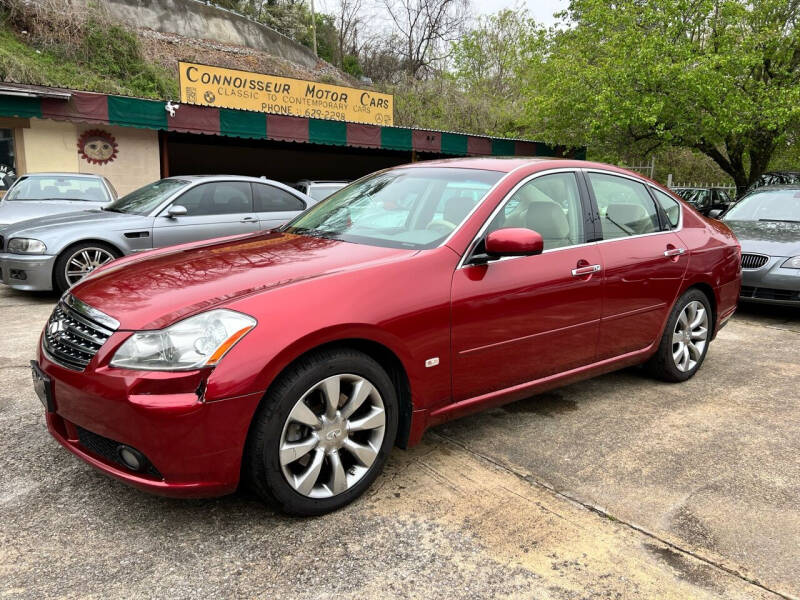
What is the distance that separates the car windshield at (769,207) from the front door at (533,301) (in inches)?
208

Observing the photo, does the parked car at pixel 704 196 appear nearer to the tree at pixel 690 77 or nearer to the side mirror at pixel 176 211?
the tree at pixel 690 77

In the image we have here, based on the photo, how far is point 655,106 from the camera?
14.8 m

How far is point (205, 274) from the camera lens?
278cm

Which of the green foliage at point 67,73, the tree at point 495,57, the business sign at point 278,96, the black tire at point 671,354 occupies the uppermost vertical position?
the tree at point 495,57

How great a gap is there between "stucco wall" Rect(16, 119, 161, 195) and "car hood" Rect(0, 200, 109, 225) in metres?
4.16

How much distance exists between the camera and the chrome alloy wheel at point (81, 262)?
22.2 ft

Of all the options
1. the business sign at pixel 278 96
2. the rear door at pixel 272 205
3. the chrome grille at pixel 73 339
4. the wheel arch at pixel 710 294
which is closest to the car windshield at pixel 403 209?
the chrome grille at pixel 73 339

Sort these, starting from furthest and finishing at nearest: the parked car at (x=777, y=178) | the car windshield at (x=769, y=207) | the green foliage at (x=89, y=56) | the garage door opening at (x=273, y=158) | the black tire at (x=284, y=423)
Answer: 1. the green foliage at (x=89, y=56)
2. the garage door opening at (x=273, y=158)
3. the parked car at (x=777, y=178)
4. the car windshield at (x=769, y=207)
5. the black tire at (x=284, y=423)

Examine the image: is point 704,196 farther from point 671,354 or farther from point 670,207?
→ point 671,354

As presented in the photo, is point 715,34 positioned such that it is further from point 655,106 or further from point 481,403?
point 481,403

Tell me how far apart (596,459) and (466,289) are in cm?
118

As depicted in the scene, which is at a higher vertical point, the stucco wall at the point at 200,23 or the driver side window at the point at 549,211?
the stucco wall at the point at 200,23

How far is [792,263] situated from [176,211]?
6672 millimetres

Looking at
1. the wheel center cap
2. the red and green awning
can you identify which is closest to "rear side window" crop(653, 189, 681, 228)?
the wheel center cap
